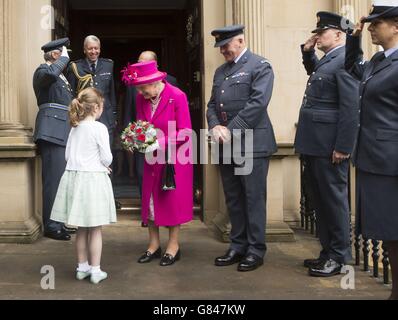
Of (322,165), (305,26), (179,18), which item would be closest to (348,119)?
(322,165)

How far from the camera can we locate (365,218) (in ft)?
13.1

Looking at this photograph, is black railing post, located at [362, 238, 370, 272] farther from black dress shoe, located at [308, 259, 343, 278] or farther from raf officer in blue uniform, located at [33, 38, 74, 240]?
raf officer in blue uniform, located at [33, 38, 74, 240]

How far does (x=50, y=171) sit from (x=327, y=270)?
320 cm

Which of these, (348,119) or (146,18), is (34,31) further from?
(146,18)

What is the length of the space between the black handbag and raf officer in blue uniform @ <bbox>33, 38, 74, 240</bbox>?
5.63 ft

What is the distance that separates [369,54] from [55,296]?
467 cm

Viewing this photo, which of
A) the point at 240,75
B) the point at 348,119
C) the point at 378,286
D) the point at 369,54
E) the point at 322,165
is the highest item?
the point at 369,54

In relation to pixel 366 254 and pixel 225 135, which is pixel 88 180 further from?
pixel 366 254

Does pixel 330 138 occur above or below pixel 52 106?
below

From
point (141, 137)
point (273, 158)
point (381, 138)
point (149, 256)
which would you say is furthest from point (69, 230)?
point (381, 138)

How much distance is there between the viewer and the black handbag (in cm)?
518

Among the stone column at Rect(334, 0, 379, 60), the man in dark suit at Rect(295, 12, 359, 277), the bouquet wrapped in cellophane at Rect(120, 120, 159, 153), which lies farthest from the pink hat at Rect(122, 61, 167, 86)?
the stone column at Rect(334, 0, 379, 60)

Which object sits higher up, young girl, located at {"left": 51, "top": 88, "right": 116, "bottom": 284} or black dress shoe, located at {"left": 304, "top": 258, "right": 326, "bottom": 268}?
young girl, located at {"left": 51, "top": 88, "right": 116, "bottom": 284}

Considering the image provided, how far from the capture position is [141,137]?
4996 mm
